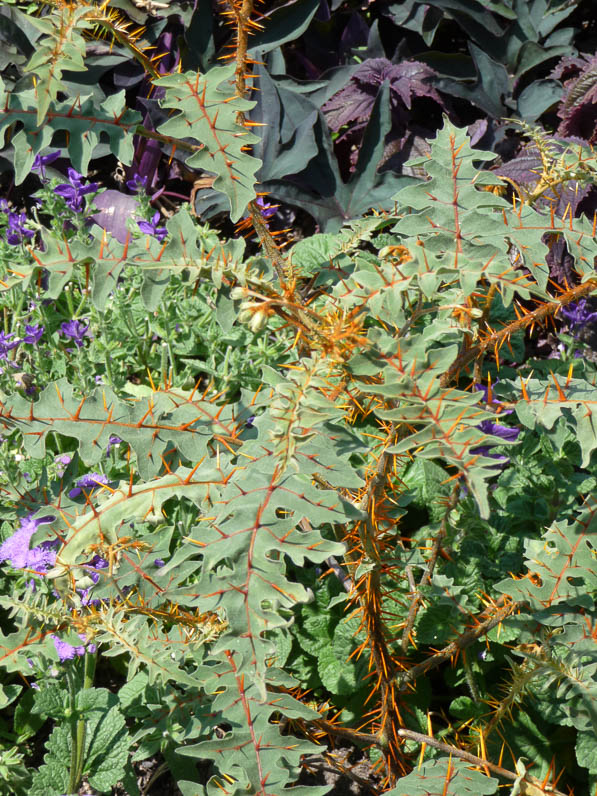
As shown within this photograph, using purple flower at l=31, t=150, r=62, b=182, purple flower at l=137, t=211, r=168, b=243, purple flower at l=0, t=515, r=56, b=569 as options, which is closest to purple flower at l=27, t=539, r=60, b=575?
purple flower at l=0, t=515, r=56, b=569

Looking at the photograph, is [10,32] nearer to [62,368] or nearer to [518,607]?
[62,368]

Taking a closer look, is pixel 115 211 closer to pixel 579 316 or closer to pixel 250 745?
pixel 579 316

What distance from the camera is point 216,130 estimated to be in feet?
3.85

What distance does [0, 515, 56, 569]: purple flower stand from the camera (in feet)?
5.32

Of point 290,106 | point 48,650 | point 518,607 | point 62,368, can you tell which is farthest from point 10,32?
point 518,607

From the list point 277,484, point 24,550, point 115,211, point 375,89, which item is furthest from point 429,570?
point 375,89

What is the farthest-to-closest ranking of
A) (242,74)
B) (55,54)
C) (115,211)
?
1. (115,211)
2. (242,74)
3. (55,54)

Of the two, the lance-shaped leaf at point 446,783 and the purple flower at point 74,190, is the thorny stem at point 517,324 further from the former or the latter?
the purple flower at point 74,190

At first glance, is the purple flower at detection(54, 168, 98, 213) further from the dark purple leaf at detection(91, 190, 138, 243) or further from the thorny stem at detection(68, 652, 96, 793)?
the thorny stem at detection(68, 652, 96, 793)

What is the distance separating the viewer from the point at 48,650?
1285 mm

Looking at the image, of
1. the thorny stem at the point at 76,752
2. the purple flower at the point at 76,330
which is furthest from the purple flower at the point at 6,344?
the thorny stem at the point at 76,752

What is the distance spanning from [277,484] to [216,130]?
0.56m

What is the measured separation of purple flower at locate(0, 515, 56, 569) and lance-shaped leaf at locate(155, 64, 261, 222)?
2.74 ft

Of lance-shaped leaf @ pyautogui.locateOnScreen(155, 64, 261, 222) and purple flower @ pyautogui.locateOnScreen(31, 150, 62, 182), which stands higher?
lance-shaped leaf @ pyautogui.locateOnScreen(155, 64, 261, 222)
